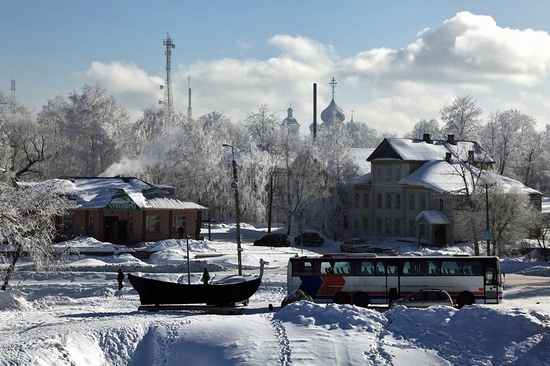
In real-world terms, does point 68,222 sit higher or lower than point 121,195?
lower

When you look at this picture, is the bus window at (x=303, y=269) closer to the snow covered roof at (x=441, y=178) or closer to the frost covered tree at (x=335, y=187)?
the snow covered roof at (x=441, y=178)

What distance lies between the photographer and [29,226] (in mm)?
36438

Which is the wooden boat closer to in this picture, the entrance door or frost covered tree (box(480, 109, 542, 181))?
the entrance door

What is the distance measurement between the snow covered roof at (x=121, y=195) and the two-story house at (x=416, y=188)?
21.2 metres

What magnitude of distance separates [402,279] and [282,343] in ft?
34.7

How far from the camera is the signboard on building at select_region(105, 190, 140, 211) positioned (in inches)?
2464

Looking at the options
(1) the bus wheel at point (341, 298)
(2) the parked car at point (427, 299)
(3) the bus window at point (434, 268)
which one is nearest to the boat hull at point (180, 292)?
(1) the bus wheel at point (341, 298)

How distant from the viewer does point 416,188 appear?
242ft

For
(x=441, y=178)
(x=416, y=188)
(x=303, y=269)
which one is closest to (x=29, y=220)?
(x=303, y=269)

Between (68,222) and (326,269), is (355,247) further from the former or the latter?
(326,269)

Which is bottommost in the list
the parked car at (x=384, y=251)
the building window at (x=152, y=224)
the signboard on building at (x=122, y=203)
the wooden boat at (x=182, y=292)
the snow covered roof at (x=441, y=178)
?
the wooden boat at (x=182, y=292)

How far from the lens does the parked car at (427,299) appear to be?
31.4 m

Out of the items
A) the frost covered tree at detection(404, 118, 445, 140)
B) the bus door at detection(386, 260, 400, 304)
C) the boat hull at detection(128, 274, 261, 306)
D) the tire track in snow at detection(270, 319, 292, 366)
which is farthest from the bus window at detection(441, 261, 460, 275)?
the frost covered tree at detection(404, 118, 445, 140)

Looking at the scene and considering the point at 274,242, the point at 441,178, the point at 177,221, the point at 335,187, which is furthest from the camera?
the point at 335,187
